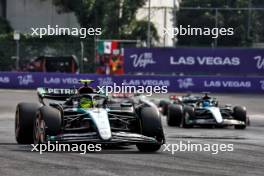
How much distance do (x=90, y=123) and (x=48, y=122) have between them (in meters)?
0.86

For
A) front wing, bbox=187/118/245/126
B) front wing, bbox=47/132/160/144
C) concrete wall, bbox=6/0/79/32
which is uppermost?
concrete wall, bbox=6/0/79/32

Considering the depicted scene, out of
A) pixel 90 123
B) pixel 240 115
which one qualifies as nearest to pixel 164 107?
pixel 240 115

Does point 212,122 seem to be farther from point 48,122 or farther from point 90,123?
point 48,122

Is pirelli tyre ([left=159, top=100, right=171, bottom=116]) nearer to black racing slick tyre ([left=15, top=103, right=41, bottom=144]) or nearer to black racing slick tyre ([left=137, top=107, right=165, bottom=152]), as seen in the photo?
black racing slick tyre ([left=15, top=103, right=41, bottom=144])

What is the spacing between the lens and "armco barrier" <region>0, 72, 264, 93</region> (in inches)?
1398

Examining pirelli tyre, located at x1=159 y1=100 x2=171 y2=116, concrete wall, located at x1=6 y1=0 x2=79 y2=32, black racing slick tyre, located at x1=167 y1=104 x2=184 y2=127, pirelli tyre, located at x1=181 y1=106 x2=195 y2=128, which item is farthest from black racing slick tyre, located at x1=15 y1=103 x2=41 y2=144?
concrete wall, located at x1=6 y1=0 x2=79 y2=32

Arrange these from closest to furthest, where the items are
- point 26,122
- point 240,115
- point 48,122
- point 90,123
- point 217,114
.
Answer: point 48,122 → point 90,123 → point 26,122 → point 217,114 → point 240,115

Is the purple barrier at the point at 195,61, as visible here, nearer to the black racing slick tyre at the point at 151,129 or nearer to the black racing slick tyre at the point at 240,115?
the black racing slick tyre at the point at 240,115

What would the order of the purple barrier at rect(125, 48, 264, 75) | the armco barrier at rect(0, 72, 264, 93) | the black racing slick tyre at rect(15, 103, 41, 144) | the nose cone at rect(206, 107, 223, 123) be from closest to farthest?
the black racing slick tyre at rect(15, 103, 41, 144), the nose cone at rect(206, 107, 223, 123), the armco barrier at rect(0, 72, 264, 93), the purple barrier at rect(125, 48, 264, 75)

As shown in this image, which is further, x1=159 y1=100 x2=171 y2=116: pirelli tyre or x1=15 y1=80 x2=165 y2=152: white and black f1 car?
x1=159 y1=100 x2=171 y2=116: pirelli tyre

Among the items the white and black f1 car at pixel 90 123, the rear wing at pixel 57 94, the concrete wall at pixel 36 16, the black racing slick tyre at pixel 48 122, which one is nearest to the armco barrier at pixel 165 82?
the concrete wall at pixel 36 16

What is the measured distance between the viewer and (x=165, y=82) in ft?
117

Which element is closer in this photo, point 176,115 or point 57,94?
point 57,94

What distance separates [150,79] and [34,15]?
1524 cm
